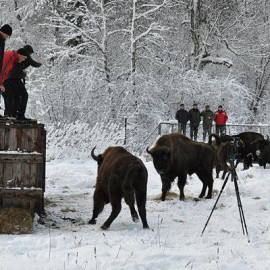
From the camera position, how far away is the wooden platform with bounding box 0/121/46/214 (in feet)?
24.1

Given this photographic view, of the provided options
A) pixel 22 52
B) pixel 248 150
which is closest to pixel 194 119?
pixel 248 150

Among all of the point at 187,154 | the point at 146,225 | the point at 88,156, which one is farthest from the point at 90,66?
the point at 146,225

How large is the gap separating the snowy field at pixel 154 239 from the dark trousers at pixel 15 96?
1.89 m

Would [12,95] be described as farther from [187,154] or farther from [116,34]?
[116,34]

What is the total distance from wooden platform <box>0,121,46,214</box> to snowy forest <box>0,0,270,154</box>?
38.5 feet

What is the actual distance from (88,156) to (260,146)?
6.72 metres

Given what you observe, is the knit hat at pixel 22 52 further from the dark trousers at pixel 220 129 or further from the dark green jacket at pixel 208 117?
the dark trousers at pixel 220 129

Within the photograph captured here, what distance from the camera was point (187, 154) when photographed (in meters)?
10.9

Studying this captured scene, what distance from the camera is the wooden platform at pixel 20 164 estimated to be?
7.34m

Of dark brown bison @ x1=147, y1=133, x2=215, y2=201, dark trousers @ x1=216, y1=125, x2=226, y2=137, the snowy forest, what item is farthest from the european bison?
the snowy forest

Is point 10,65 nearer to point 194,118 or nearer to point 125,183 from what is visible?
point 125,183

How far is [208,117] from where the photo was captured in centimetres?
2084

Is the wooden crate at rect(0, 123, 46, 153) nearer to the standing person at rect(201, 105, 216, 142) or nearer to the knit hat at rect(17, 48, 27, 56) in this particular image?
the knit hat at rect(17, 48, 27, 56)

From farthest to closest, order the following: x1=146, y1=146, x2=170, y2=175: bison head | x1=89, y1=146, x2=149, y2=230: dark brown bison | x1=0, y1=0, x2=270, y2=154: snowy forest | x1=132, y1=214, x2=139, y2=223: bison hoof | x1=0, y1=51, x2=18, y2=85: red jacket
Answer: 1. x1=0, y1=0, x2=270, y2=154: snowy forest
2. x1=146, y1=146, x2=170, y2=175: bison head
3. x1=0, y1=51, x2=18, y2=85: red jacket
4. x1=132, y1=214, x2=139, y2=223: bison hoof
5. x1=89, y1=146, x2=149, y2=230: dark brown bison
